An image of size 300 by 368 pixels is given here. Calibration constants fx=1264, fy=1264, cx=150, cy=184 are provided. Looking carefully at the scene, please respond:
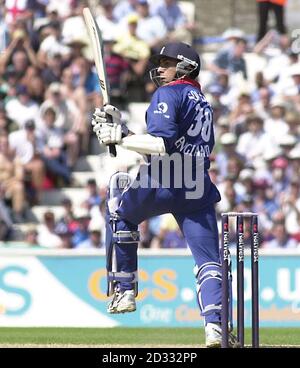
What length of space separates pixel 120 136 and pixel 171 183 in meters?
0.53

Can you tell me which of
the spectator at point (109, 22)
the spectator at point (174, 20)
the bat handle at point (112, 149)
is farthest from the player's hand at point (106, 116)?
the spectator at point (174, 20)

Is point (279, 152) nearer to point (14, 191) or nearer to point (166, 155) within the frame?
point (14, 191)

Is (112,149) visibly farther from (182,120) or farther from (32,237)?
(32,237)

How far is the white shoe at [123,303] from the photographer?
9.09m

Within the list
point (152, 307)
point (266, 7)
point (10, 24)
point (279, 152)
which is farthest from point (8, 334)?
point (266, 7)

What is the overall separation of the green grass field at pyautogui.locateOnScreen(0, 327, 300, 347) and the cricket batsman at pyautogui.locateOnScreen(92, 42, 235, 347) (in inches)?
27.2

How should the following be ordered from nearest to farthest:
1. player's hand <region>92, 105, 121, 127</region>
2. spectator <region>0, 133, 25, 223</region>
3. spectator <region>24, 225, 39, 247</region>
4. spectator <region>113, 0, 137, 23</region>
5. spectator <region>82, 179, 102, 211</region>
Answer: player's hand <region>92, 105, 121, 127</region>
spectator <region>24, 225, 39, 247</region>
spectator <region>82, 179, 102, 211</region>
spectator <region>0, 133, 25, 223</region>
spectator <region>113, 0, 137, 23</region>

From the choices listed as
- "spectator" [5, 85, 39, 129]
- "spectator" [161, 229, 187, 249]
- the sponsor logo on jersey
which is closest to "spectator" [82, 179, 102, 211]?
"spectator" [161, 229, 187, 249]

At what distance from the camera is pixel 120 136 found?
8781 millimetres

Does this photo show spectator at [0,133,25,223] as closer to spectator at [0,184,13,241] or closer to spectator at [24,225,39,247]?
spectator at [0,184,13,241]

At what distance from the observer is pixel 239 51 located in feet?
58.2

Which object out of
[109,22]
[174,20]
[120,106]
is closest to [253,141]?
[120,106]

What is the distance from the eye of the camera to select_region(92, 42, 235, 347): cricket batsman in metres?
8.79
